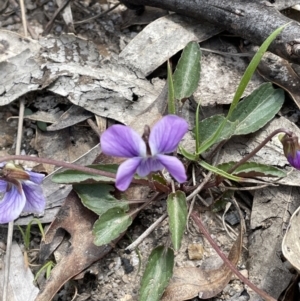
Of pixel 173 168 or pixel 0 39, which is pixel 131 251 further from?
pixel 0 39

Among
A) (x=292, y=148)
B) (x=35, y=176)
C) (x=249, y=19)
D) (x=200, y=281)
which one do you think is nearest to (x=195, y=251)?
(x=200, y=281)

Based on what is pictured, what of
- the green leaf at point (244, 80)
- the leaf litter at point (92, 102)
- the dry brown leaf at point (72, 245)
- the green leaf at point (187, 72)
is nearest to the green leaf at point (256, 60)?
the green leaf at point (244, 80)

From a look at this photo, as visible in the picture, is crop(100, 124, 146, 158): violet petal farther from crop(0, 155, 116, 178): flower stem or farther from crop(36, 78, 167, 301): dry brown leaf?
crop(36, 78, 167, 301): dry brown leaf

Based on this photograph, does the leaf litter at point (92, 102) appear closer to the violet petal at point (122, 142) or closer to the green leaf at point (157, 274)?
the green leaf at point (157, 274)

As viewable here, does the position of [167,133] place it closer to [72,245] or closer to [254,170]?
[254,170]

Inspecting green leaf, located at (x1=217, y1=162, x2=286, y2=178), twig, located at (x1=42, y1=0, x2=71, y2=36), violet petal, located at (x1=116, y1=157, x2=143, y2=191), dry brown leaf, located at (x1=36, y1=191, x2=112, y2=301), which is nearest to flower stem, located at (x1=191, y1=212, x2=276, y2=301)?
green leaf, located at (x1=217, y1=162, x2=286, y2=178)

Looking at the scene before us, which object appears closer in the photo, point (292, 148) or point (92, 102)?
point (292, 148)

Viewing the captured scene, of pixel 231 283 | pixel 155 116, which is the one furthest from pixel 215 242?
pixel 155 116
